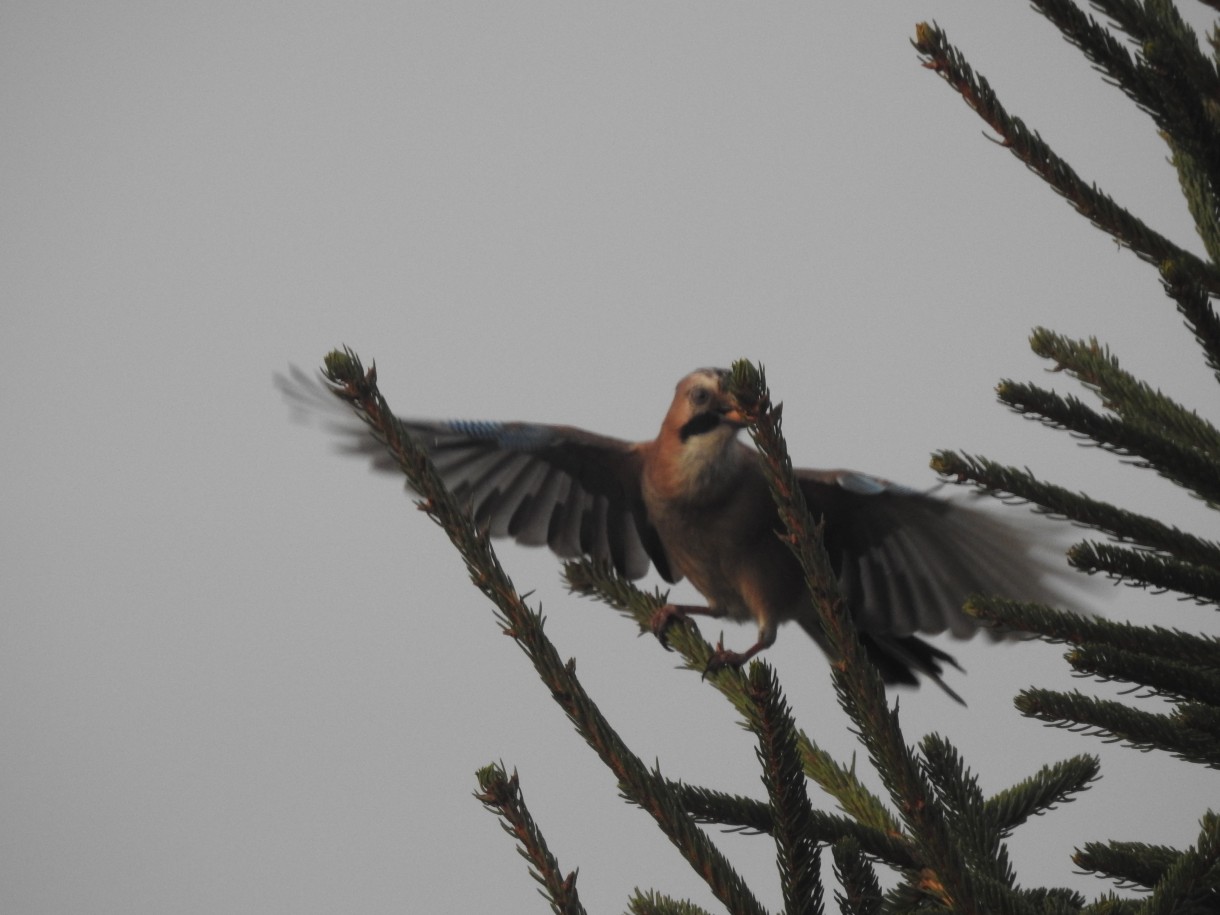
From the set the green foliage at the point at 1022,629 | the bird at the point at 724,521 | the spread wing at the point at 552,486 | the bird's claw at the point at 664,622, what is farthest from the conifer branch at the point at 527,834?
the spread wing at the point at 552,486

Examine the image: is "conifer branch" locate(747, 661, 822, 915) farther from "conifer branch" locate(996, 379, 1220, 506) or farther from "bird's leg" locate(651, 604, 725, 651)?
"bird's leg" locate(651, 604, 725, 651)

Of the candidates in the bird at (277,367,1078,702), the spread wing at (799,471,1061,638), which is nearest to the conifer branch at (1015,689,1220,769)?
the bird at (277,367,1078,702)

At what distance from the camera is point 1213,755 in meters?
1.79

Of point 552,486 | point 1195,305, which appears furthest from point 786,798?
point 552,486

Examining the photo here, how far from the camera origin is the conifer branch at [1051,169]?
167 cm

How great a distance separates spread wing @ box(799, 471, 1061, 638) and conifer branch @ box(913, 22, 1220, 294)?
1.80 metres

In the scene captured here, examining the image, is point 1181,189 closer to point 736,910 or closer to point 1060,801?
point 1060,801

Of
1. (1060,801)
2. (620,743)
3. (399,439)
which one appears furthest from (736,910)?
(1060,801)

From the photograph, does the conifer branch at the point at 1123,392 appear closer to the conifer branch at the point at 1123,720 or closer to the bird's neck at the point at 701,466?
the conifer branch at the point at 1123,720

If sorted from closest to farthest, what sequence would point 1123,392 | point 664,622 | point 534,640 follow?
point 534,640, point 1123,392, point 664,622

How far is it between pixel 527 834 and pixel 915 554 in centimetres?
254

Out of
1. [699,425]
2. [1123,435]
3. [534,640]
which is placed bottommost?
[1123,435]

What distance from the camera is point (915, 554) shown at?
12.4 feet

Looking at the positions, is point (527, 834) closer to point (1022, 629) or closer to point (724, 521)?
point (1022, 629)
